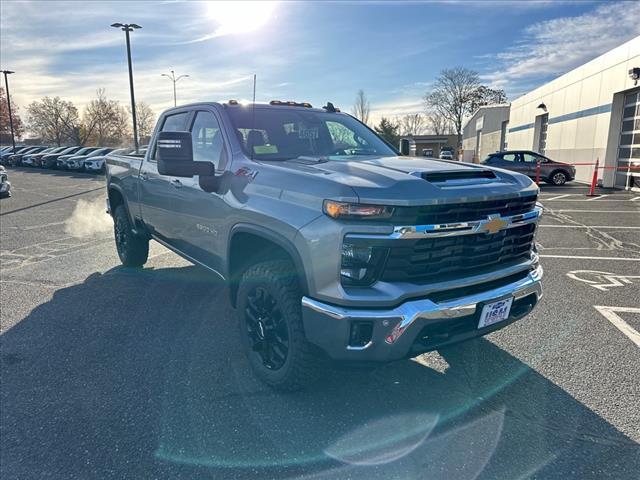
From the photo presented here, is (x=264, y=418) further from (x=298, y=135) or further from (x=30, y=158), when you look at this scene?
(x=30, y=158)

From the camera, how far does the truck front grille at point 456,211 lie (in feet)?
7.99

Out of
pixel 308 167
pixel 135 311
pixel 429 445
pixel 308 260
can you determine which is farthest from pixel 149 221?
pixel 429 445

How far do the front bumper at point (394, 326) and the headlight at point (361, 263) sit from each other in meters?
0.16

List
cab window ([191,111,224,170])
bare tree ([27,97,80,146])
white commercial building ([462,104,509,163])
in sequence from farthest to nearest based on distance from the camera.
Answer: bare tree ([27,97,80,146]), white commercial building ([462,104,509,163]), cab window ([191,111,224,170])

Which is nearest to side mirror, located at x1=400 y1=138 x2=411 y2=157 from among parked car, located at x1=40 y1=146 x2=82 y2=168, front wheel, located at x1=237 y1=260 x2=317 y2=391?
front wheel, located at x1=237 y1=260 x2=317 y2=391

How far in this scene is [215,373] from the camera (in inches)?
133

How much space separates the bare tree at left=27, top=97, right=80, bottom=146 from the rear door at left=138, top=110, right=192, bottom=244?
2643 inches

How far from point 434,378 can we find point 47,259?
603 centimetres

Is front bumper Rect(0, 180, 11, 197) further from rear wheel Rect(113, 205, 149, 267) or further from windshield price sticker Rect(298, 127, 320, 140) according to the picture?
windshield price sticker Rect(298, 127, 320, 140)

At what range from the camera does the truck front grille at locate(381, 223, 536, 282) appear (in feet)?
8.11

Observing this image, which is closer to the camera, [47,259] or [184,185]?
[184,185]

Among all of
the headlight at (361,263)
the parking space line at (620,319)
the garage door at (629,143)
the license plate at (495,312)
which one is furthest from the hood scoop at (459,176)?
the garage door at (629,143)

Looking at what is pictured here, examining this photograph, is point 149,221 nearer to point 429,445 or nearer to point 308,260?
point 308,260

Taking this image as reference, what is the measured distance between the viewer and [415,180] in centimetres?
259
